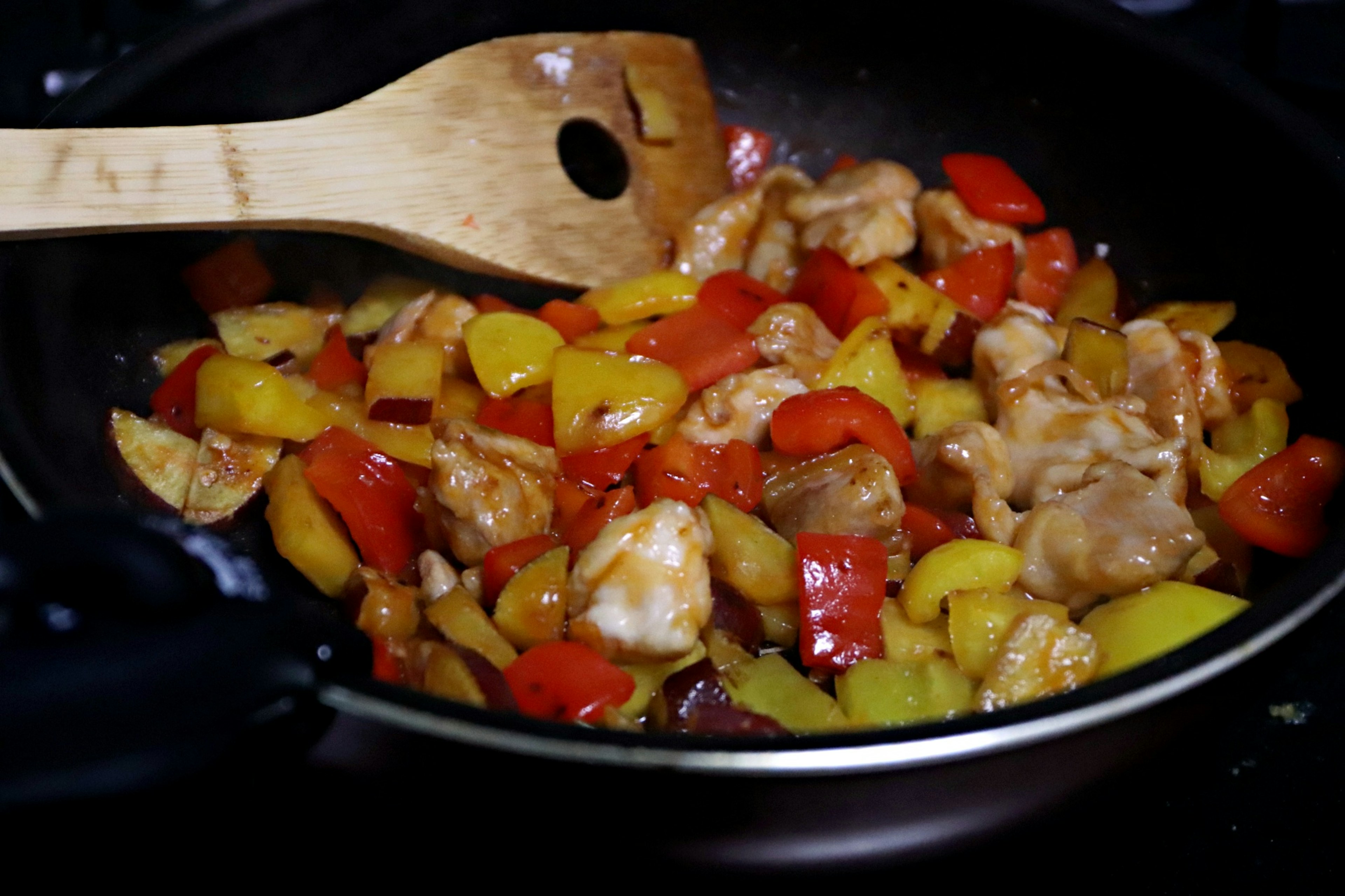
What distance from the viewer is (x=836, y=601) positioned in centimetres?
187

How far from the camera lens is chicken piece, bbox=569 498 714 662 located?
178cm

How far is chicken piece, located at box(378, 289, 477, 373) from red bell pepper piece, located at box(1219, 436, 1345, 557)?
1.52 m

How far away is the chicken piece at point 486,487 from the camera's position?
1956mm

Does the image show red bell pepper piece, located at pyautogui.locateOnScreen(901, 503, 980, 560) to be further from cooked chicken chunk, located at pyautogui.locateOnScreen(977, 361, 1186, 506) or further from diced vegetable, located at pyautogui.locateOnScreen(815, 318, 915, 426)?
diced vegetable, located at pyautogui.locateOnScreen(815, 318, 915, 426)

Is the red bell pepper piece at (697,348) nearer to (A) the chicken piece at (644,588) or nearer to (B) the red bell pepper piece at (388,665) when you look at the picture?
(A) the chicken piece at (644,588)

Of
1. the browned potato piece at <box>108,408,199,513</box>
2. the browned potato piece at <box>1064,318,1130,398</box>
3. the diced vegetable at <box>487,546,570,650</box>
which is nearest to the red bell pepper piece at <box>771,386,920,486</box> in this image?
the browned potato piece at <box>1064,318,1130,398</box>

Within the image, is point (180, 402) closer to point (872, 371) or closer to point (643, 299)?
point (643, 299)

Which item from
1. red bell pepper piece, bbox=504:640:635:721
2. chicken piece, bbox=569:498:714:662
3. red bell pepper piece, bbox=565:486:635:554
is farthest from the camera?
red bell pepper piece, bbox=565:486:635:554

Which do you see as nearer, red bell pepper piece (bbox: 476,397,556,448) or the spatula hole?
red bell pepper piece (bbox: 476,397,556,448)

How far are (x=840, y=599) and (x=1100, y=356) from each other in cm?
83

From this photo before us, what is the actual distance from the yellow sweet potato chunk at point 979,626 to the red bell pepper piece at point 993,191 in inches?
44.1

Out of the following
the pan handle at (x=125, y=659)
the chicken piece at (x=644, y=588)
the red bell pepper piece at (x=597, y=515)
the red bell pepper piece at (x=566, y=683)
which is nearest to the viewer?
the pan handle at (x=125, y=659)

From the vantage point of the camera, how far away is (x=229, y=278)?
2.39m

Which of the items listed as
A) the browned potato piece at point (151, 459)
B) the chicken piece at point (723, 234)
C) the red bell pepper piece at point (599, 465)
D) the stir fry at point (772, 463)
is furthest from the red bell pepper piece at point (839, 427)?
the browned potato piece at point (151, 459)
